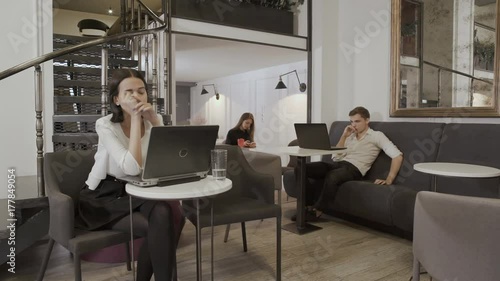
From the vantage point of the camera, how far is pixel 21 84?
3029mm

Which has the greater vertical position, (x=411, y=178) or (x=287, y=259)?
(x=411, y=178)

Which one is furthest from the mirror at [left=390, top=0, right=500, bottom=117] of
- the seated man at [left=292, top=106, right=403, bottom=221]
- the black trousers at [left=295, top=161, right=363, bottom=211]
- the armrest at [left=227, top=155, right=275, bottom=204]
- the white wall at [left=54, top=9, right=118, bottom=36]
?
the white wall at [left=54, top=9, right=118, bottom=36]

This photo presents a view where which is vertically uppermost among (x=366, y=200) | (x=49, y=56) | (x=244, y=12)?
(x=244, y=12)

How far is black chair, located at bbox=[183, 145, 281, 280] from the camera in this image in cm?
206

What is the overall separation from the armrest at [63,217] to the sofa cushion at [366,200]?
238 cm

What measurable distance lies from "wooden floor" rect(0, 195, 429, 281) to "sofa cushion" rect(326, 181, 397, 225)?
20cm

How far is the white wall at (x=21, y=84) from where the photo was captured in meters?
2.97

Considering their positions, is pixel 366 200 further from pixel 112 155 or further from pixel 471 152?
pixel 112 155

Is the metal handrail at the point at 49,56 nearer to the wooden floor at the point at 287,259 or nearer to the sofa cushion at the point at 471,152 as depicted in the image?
the wooden floor at the point at 287,259

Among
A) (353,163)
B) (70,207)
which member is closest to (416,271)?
(70,207)

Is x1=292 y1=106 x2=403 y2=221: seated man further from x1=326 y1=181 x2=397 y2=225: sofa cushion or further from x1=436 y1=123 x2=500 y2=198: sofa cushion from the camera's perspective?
x1=436 y1=123 x2=500 y2=198: sofa cushion

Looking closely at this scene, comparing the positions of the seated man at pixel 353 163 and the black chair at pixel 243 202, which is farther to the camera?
the seated man at pixel 353 163

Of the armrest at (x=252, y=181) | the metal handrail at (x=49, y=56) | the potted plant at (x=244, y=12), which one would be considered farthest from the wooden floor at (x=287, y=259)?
the potted plant at (x=244, y=12)

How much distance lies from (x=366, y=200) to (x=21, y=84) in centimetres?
318
